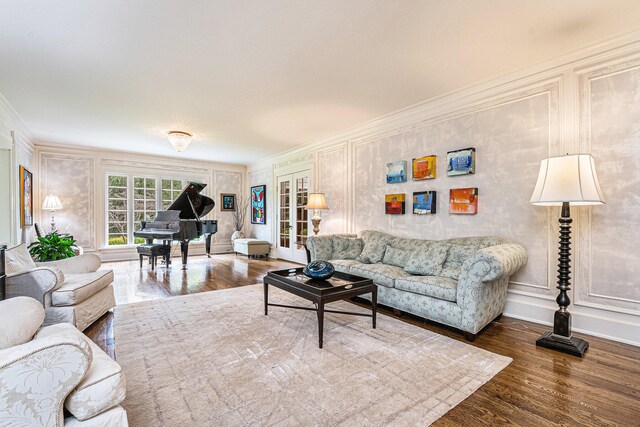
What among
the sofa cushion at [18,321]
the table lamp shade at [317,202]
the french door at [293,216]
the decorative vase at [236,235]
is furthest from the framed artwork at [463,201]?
the decorative vase at [236,235]

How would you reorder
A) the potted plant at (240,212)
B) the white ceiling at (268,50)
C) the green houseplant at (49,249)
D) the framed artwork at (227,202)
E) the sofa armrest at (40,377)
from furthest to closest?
the potted plant at (240,212)
the framed artwork at (227,202)
the green houseplant at (49,249)
the white ceiling at (268,50)
the sofa armrest at (40,377)

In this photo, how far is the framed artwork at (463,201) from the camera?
11.9ft

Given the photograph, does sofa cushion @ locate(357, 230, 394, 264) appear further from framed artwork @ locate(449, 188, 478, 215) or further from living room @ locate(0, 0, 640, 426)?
framed artwork @ locate(449, 188, 478, 215)

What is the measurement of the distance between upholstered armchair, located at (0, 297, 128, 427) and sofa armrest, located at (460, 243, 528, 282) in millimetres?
2603

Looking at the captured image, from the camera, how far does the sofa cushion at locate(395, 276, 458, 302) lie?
2859mm

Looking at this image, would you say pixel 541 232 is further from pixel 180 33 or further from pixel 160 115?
pixel 160 115

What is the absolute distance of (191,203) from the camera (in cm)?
639

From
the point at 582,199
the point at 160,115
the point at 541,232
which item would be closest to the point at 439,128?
the point at 541,232

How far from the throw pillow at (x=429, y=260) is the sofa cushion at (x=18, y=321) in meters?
3.24

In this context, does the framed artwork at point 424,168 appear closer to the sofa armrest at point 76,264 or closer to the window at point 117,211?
the sofa armrest at point 76,264

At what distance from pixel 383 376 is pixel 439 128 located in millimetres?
3221

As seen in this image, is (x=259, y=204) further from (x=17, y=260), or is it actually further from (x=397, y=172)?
(x=17, y=260)

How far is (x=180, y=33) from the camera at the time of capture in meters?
2.58

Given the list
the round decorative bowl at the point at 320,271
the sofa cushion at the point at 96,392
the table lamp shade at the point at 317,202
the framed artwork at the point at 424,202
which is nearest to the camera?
the sofa cushion at the point at 96,392
